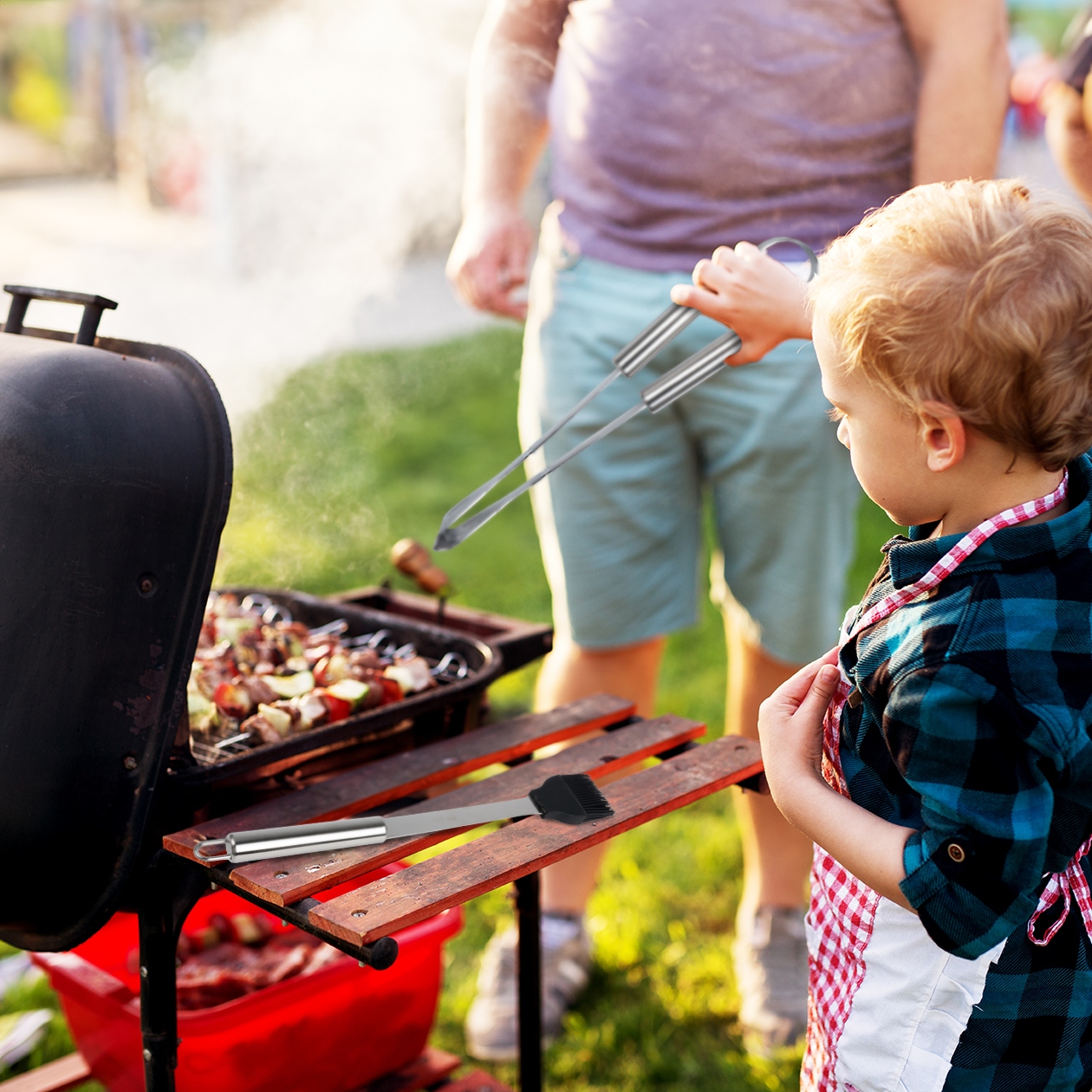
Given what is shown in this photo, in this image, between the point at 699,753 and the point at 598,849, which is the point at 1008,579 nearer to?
the point at 699,753

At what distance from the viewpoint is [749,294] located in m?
1.40

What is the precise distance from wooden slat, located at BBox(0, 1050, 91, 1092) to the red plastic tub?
0.08 m

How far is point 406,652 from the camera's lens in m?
1.96

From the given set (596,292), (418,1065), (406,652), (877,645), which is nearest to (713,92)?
(596,292)

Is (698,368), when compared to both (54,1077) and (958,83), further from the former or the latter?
(54,1077)

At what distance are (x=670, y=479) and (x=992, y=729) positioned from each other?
1.23 meters

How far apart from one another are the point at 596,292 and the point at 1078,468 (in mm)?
1097

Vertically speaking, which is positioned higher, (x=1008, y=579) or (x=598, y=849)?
(x=1008, y=579)

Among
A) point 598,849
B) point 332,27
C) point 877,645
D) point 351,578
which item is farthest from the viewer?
point 332,27

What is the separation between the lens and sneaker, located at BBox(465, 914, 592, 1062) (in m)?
2.18

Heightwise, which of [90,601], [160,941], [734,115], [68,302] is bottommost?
[160,941]

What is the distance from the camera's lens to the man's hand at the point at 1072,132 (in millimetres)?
1964

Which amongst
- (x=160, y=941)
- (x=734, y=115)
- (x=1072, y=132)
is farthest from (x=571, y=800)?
(x=1072, y=132)

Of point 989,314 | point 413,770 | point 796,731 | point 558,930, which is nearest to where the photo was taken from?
point 989,314
